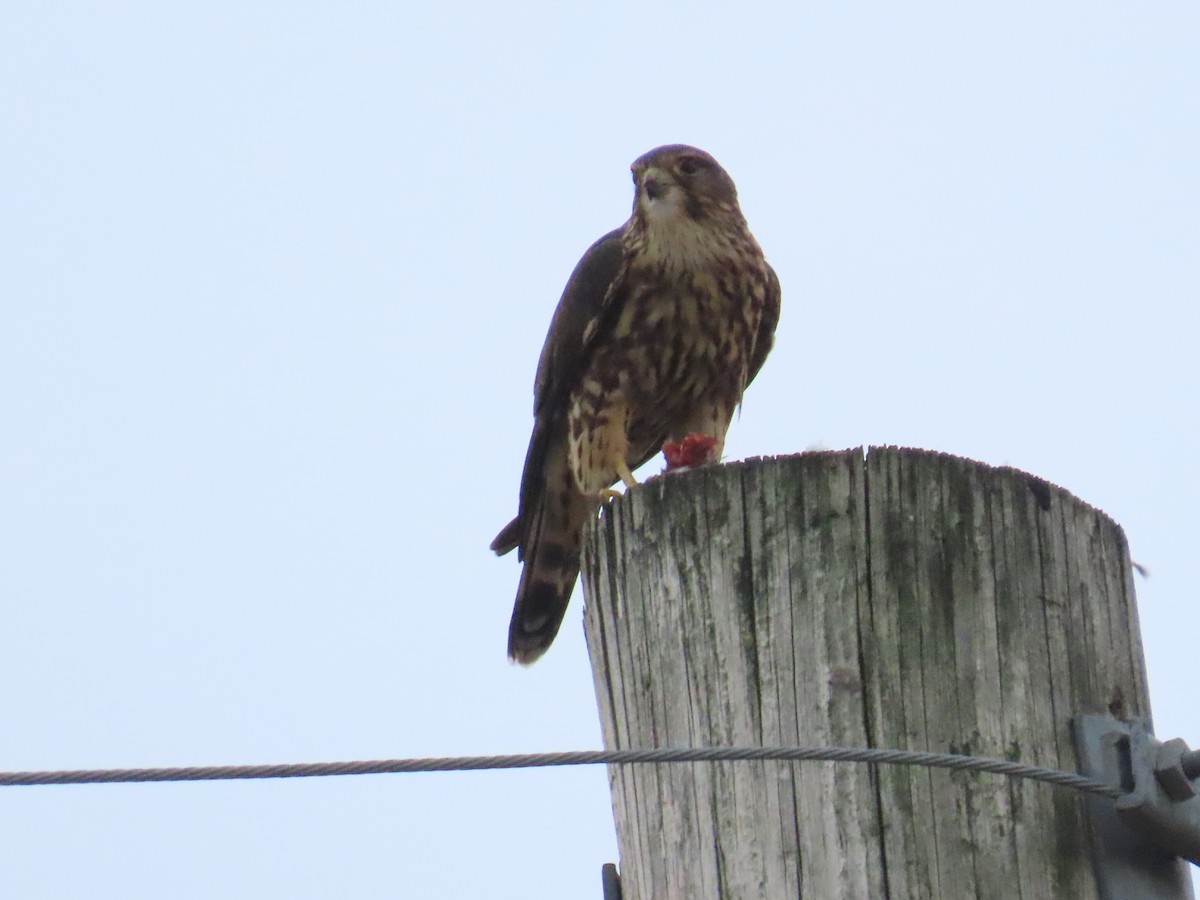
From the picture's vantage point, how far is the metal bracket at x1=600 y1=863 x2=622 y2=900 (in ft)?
6.63

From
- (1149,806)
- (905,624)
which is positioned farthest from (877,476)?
(1149,806)

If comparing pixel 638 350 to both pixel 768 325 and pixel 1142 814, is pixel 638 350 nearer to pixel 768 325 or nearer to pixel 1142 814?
pixel 768 325

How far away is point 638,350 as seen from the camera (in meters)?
4.60

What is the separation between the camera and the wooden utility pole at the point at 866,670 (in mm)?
1778

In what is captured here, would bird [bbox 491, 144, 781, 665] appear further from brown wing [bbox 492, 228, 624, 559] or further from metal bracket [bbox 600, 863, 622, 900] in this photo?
metal bracket [bbox 600, 863, 622, 900]

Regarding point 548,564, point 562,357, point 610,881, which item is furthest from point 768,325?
point 610,881

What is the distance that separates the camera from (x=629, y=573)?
2.06m

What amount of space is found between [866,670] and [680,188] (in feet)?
10.0

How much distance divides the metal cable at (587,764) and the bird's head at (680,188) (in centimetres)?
289

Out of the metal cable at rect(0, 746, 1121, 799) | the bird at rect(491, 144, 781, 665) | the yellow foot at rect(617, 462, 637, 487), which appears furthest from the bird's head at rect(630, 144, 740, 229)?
the metal cable at rect(0, 746, 1121, 799)

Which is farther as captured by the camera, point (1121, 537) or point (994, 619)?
point (1121, 537)

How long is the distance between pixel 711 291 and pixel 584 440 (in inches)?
22.0

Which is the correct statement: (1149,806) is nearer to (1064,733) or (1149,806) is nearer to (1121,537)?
(1064,733)

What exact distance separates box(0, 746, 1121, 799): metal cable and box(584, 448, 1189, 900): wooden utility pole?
0.12 ft
